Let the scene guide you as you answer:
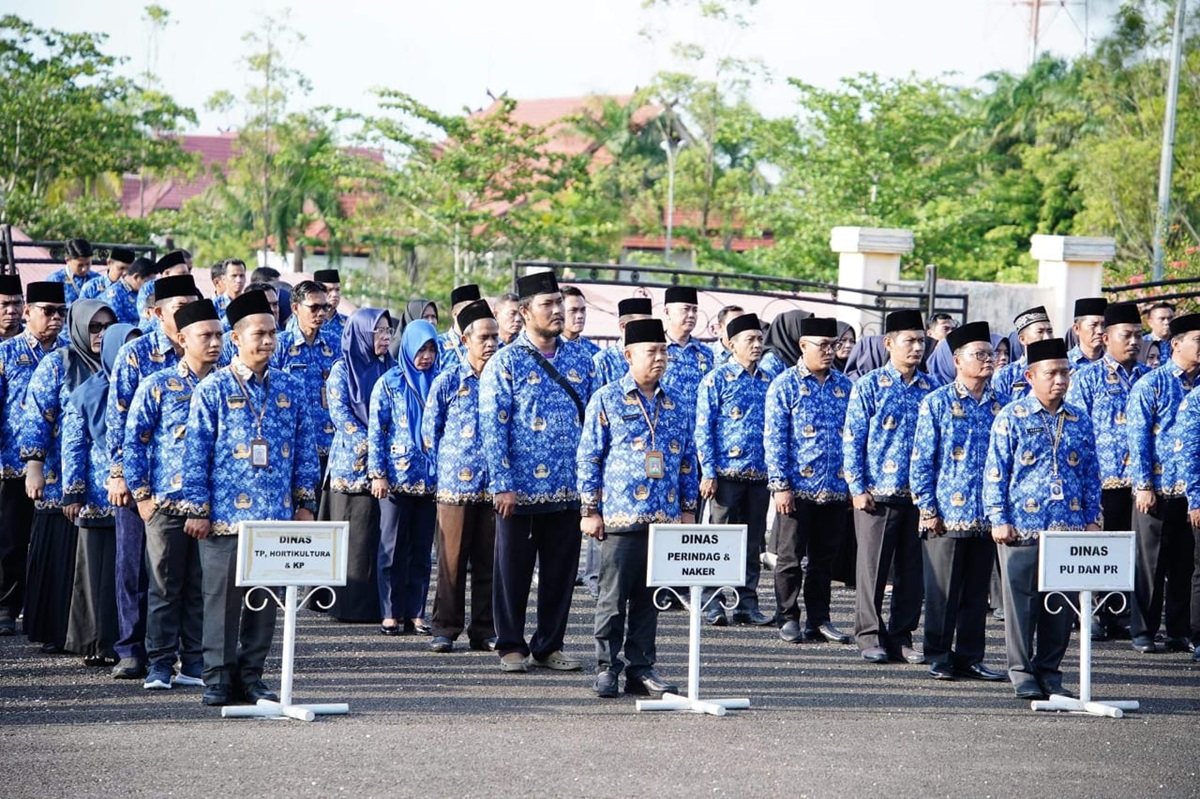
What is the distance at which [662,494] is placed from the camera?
930cm

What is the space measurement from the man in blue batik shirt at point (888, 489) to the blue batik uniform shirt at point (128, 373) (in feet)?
14.0

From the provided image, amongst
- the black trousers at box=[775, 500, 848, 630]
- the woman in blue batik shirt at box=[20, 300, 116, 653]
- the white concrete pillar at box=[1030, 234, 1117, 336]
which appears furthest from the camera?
the white concrete pillar at box=[1030, 234, 1117, 336]

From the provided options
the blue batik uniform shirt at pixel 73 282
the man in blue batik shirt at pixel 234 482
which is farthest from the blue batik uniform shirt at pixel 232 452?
the blue batik uniform shirt at pixel 73 282

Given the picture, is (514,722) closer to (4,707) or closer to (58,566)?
(4,707)

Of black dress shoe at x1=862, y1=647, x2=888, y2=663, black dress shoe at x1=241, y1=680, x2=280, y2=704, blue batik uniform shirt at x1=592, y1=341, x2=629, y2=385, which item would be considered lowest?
black dress shoe at x1=241, y1=680, x2=280, y2=704

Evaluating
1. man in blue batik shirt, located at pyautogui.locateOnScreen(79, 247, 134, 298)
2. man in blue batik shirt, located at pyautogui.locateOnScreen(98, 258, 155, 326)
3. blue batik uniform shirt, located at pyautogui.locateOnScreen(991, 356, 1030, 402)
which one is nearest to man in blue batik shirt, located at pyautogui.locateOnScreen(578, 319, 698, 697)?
blue batik uniform shirt, located at pyautogui.locateOnScreen(991, 356, 1030, 402)

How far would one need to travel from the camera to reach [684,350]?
41.3 ft

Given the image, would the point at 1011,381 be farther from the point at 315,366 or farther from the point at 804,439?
the point at 315,366

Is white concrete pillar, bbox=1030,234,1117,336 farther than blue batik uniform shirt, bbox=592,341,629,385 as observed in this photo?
Yes

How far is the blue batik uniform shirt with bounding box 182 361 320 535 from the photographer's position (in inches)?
338

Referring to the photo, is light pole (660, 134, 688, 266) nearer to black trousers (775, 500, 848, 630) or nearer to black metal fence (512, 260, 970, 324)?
black metal fence (512, 260, 970, 324)

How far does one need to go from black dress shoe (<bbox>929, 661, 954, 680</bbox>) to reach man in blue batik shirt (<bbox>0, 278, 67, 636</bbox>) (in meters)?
5.78

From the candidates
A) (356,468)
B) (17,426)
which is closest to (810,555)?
(356,468)

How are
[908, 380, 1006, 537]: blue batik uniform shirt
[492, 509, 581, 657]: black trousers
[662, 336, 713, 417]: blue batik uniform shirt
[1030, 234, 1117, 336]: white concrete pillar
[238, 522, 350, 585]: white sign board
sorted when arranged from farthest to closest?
[1030, 234, 1117, 336]: white concrete pillar < [662, 336, 713, 417]: blue batik uniform shirt < [908, 380, 1006, 537]: blue batik uniform shirt < [492, 509, 581, 657]: black trousers < [238, 522, 350, 585]: white sign board
